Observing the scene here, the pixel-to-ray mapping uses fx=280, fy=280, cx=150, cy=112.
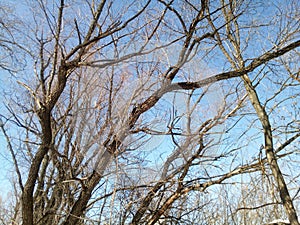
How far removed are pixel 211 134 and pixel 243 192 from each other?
1483 millimetres

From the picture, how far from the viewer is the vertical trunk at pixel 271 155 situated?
8.70 ft

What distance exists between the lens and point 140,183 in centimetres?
249

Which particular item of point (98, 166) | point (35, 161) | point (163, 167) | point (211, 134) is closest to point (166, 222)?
point (163, 167)

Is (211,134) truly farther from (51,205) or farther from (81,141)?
(51,205)

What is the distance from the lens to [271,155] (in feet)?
9.93

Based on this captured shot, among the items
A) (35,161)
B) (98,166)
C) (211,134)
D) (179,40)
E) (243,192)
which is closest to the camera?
(98,166)

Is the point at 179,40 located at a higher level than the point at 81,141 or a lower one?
higher

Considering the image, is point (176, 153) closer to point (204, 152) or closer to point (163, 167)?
point (163, 167)

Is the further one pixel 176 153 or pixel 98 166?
pixel 176 153

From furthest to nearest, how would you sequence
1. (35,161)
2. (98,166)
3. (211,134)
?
(211,134) < (35,161) < (98,166)

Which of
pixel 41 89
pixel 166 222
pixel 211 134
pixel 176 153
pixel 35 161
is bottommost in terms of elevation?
pixel 166 222

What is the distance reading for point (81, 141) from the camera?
2.29 m

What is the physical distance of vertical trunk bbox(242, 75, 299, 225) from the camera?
2652 mm

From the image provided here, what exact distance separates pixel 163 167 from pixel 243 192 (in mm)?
1698
